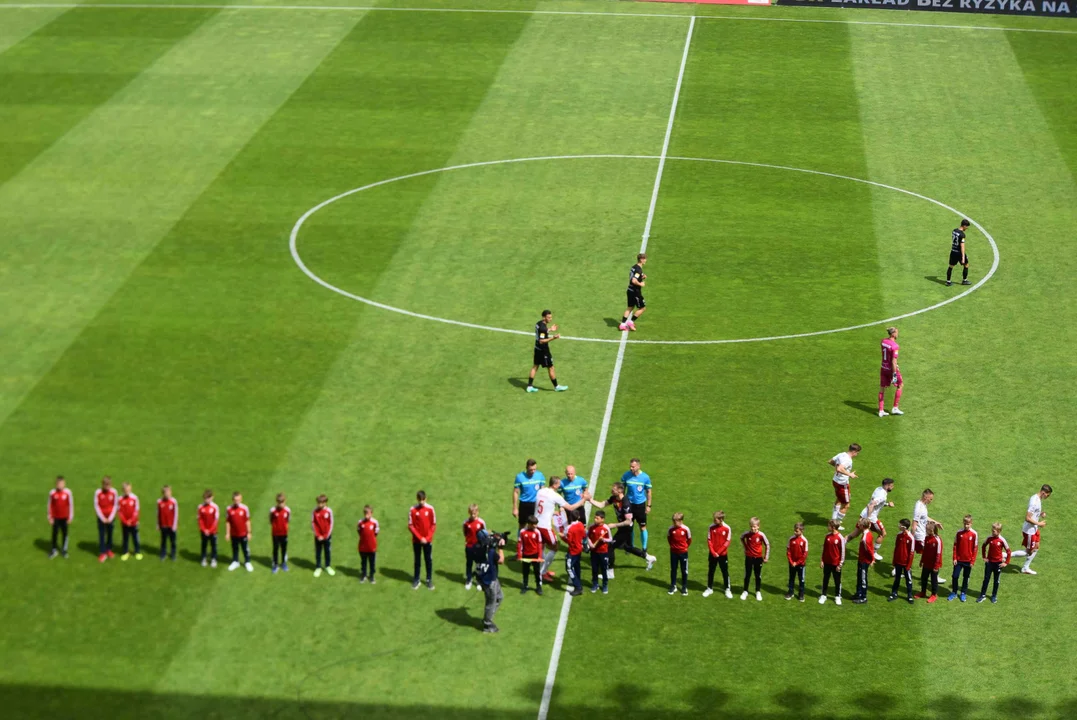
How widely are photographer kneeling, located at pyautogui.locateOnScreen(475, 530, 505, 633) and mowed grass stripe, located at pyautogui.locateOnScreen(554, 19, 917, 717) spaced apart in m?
1.29

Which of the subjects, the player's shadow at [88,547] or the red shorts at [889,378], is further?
the red shorts at [889,378]

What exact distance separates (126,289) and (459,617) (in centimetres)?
1532

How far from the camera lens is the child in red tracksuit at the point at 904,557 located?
81.0 feet

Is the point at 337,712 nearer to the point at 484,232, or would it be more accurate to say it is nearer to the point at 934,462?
the point at 934,462

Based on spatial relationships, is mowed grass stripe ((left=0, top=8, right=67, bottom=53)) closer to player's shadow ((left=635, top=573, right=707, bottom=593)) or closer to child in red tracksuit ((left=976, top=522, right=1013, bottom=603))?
player's shadow ((left=635, top=573, right=707, bottom=593))

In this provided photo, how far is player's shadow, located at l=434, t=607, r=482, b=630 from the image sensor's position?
24.4m

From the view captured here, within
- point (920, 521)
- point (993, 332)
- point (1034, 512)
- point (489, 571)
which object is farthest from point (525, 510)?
point (993, 332)

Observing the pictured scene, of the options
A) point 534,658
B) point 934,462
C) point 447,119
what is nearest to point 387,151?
point 447,119

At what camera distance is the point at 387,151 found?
44.5 metres

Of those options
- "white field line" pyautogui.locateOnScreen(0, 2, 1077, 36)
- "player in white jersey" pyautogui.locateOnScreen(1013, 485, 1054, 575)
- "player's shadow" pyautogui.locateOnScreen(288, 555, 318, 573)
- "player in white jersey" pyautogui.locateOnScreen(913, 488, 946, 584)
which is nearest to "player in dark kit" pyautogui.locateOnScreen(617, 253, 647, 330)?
"player in white jersey" pyautogui.locateOnScreen(913, 488, 946, 584)

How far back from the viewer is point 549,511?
2572 cm

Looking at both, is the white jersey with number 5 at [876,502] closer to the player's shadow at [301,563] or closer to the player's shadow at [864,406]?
the player's shadow at [864,406]

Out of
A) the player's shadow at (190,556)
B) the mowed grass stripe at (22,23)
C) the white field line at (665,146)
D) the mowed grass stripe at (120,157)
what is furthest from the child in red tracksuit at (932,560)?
the mowed grass stripe at (22,23)

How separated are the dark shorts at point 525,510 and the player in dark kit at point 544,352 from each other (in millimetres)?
5435
